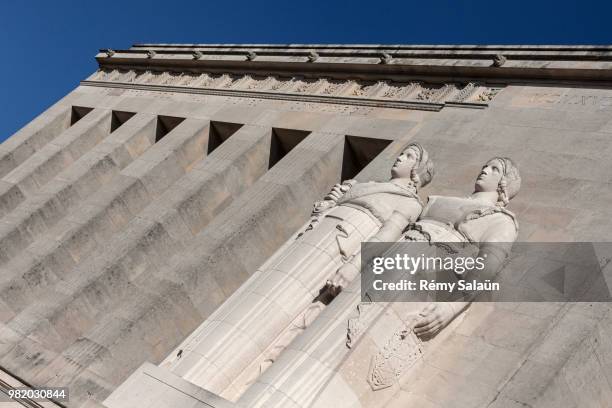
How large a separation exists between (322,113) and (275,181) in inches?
119

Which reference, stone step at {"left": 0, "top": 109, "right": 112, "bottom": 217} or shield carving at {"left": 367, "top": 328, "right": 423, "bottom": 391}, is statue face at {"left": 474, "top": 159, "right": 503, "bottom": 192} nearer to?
shield carving at {"left": 367, "top": 328, "right": 423, "bottom": 391}

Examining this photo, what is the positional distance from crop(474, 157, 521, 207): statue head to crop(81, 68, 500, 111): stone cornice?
417 centimetres

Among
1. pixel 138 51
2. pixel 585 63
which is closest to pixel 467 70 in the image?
pixel 585 63

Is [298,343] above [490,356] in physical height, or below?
below

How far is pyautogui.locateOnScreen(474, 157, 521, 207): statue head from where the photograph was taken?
10617mm

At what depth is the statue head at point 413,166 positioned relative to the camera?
11.6 m

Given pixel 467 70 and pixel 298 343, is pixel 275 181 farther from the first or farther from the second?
pixel 298 343

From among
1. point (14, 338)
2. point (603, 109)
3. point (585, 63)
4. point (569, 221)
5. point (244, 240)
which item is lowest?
point (14, 338)

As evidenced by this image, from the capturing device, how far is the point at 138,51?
24562mm

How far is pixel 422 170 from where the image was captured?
1187cm

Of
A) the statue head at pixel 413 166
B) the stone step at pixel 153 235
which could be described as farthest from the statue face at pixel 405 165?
the stone step at pixel 153 235

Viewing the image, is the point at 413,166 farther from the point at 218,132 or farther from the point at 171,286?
the point at 218,132

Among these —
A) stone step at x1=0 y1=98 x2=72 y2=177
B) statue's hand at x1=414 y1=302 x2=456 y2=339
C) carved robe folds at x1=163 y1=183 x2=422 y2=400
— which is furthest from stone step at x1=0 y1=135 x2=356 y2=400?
stone step at x1=0 y1=98 x2=72 y2=177

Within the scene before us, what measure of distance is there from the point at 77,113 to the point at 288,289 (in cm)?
1707
